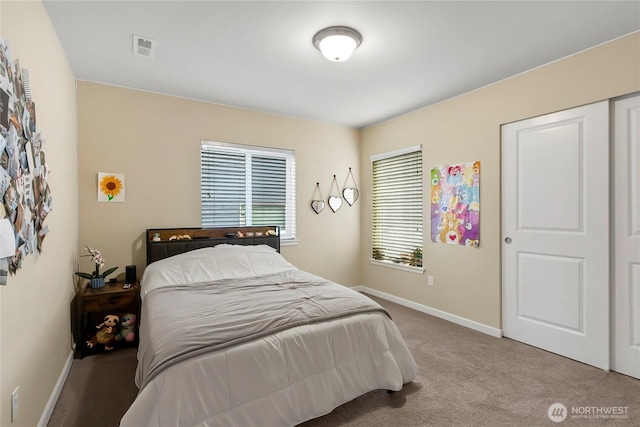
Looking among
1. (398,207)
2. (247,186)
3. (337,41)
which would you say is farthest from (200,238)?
(398,207)

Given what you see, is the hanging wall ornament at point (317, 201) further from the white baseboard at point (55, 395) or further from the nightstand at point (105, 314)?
the white baseboard at point (55, 395)

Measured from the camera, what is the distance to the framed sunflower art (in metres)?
3.07

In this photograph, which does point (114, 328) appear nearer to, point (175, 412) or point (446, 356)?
point (175, 412)

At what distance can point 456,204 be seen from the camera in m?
3.46

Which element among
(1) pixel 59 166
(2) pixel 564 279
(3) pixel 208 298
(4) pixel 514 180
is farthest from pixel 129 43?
(2) pixel 564 279

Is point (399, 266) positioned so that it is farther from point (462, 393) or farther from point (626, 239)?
point (626, 239)

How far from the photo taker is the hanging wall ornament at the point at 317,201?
4.38 m

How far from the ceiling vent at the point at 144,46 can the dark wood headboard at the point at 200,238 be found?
1.68m

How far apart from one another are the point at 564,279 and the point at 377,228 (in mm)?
2369

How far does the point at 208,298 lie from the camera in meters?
2.24

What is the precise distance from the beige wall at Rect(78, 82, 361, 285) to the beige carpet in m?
1.25

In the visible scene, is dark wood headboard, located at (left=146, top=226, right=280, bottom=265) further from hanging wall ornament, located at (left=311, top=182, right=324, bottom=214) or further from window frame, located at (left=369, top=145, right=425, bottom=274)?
window frame, located at (left=369, top=145, right=425, bottom=274)

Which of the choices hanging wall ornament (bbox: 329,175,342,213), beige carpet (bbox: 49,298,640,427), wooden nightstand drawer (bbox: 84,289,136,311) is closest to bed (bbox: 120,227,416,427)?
beige carpet (bbox: 49,298,640,427)

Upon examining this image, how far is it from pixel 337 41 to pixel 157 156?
2277 millimetres
